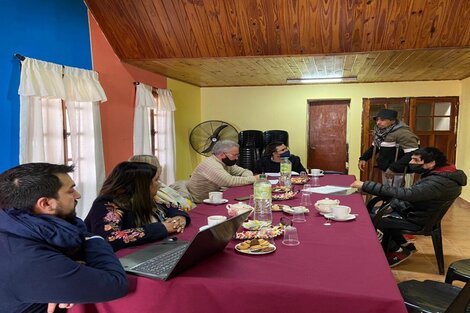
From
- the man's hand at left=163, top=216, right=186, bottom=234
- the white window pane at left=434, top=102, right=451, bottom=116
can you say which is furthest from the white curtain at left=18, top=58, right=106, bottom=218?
the white window pane at left=434, top=102, right=451, bottom=116

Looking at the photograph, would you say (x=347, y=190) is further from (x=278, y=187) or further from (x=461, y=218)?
(x=461, y=218)

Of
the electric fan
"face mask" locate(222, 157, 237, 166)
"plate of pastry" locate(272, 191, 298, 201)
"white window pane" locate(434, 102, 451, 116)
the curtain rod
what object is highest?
the curtain rod

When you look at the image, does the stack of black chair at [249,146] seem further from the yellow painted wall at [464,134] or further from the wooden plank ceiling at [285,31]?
the yellow painted wall at [464,134]

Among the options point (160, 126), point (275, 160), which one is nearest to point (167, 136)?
point (160, 126)

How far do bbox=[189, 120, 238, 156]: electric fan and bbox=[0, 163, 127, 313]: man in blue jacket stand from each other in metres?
4.97

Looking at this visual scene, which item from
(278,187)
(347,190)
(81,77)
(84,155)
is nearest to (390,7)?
(347,190)

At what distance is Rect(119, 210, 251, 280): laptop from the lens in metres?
1.16

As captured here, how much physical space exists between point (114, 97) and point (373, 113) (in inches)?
177

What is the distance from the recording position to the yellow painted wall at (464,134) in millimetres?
5617

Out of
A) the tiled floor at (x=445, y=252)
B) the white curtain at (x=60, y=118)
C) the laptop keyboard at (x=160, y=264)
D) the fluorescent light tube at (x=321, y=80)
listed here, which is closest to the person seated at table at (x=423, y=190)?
the tiled floor at (x=445, y=252)

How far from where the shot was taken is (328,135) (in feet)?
22.0

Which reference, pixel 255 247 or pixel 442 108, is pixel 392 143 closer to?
pixel 442 108

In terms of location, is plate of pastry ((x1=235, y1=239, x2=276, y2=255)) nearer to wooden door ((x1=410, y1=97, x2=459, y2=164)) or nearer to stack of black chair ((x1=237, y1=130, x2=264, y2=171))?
stack of black chair ((x1=237, y1=130, x2=264, y2=171))

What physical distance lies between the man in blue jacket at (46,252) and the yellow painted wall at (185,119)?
15.5ft
